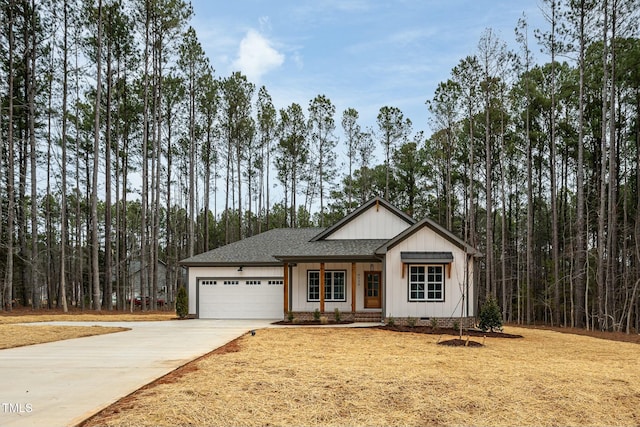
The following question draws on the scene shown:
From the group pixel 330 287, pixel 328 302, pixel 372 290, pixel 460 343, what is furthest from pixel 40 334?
pixel 372 290

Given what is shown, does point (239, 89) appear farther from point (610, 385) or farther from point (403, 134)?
point (610, 385)

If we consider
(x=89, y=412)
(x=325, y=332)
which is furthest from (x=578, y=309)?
(x=89, y=412)

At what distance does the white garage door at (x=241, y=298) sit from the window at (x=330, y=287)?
2.03 metres

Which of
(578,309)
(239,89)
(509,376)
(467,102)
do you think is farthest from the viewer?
(239,89)

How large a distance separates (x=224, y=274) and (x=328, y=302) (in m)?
5.07

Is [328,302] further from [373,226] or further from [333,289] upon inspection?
[373,226]

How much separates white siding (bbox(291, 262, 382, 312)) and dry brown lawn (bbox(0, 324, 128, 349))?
6.85 metres

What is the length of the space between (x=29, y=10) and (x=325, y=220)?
2894 centimetres

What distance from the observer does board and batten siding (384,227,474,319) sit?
1881 centimetres

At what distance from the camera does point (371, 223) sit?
2331 centimetres

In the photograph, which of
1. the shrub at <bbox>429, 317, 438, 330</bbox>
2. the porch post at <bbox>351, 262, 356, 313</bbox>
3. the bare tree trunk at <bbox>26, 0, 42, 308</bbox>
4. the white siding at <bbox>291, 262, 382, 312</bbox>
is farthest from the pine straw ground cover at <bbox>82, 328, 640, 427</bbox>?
the bare tree trunk at <bbox>26, 0, 42, 308</bbox>

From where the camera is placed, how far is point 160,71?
3031cm

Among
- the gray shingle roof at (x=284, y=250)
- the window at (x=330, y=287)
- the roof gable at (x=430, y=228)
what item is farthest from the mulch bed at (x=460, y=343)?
the window at (x=330, y=287)

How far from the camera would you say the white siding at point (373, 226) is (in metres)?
23.2
